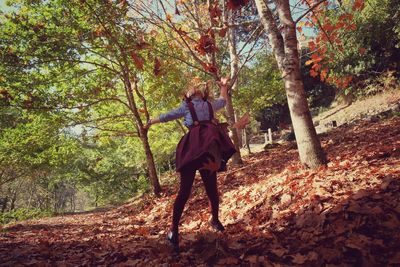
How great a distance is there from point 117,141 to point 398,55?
22331mm

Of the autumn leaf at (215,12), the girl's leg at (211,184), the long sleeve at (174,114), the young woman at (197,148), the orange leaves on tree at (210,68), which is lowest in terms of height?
the girl's leg at (211,184)

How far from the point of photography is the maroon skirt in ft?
10.8

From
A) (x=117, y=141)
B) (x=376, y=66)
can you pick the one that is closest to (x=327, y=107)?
(x=376, y=66)

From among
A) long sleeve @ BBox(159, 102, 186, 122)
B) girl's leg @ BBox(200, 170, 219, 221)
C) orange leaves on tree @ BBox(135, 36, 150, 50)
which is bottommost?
girl's leg @ BBox(200, 170, 219, 221)

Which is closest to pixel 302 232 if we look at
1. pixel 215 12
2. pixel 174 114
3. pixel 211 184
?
pixel 211 184

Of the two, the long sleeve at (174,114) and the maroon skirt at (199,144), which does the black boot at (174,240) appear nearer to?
the maroon skirt at (199,144)

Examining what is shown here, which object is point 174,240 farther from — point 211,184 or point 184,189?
point 211,184

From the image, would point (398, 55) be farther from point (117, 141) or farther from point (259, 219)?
point (117, 141)

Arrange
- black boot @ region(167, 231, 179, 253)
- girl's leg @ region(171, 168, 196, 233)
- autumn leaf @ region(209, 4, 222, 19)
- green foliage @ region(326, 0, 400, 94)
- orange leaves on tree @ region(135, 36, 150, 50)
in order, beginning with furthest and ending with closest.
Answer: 1. green foliage @ region(326, 0, 400, 94)
2. orange leaves on tree @ region(135, 36, 150, 50)
3. autumn leaf @ region(209, 4, 222, 19)
4. girl's leg @ region(171, 168, 196, 233)
5. black boot @ region(167, 231, 179, 253)

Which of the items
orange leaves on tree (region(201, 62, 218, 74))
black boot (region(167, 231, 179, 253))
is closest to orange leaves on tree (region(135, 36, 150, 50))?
orange leaves on tree (region(201, 62, 218, 74))

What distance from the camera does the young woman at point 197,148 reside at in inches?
131

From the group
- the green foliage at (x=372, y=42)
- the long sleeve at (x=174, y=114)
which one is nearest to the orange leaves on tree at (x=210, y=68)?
the long sleeve at (x=174, y=114)

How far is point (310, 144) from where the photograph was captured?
495cm

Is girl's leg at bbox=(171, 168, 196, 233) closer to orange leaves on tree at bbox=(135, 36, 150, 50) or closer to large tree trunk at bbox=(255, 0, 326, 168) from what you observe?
large tree trunk at bbox=(255, 0, 326, 168)
